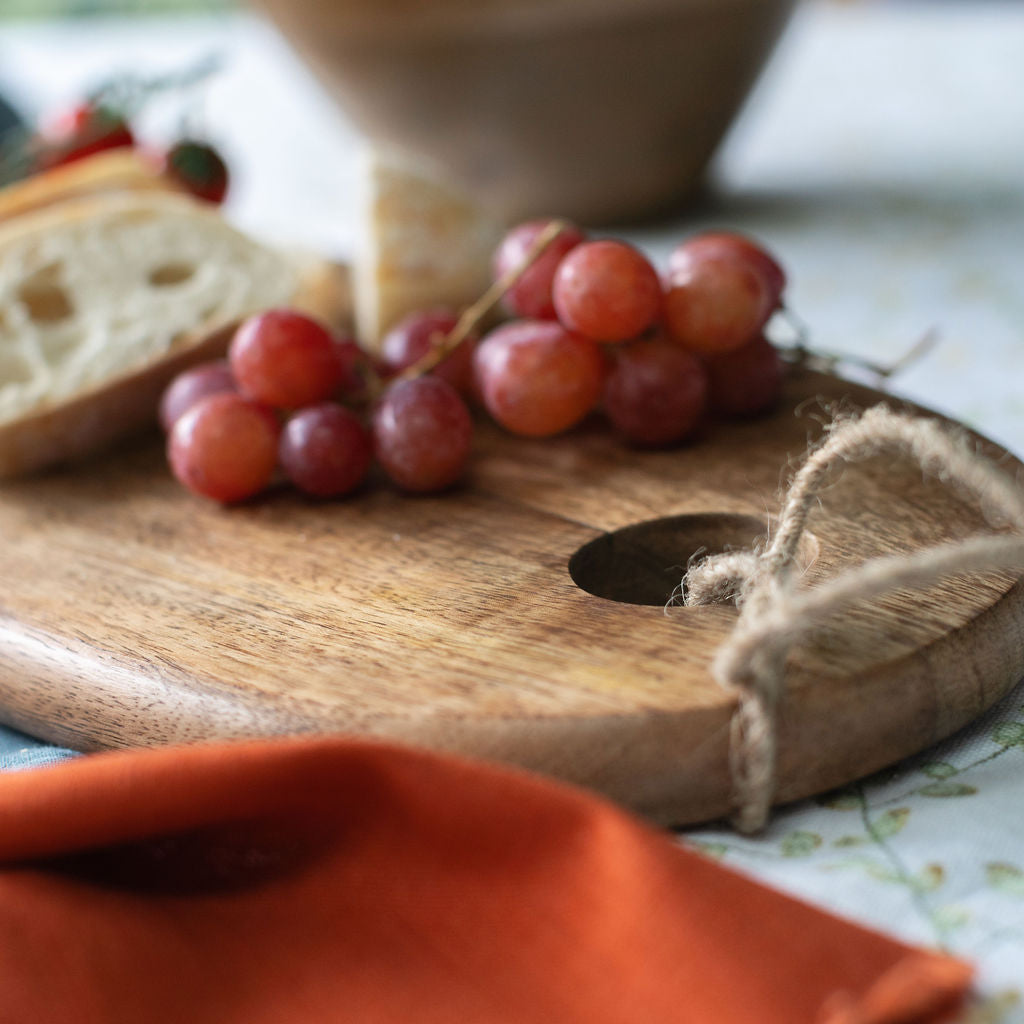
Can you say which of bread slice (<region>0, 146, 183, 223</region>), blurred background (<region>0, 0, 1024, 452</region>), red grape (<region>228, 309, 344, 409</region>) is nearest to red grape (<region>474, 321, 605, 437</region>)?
red grape (<region>228, 309, 344, 409</region>)

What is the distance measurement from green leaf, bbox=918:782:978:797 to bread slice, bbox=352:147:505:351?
564 millimetres

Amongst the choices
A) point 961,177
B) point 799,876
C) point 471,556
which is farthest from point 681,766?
point 961,177

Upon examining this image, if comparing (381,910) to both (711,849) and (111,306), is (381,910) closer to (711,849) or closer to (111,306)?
(711,849)

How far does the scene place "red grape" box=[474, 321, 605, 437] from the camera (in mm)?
797

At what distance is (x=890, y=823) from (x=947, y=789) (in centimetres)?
4

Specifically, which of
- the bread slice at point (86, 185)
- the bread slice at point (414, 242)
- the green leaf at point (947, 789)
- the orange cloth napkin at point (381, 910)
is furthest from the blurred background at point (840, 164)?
the orange cloth napkin at point (381, 910)

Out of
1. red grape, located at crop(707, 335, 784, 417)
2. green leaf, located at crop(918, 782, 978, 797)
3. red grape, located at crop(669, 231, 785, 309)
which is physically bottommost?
green leaf, located at crop(918, 782, 978, 797)

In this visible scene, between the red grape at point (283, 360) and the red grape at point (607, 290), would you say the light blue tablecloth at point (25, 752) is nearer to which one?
the red grape at point (283, 360)

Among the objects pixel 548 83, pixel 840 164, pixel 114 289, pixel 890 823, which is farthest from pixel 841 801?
pixel 840 164

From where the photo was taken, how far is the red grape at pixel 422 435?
0.75 metres

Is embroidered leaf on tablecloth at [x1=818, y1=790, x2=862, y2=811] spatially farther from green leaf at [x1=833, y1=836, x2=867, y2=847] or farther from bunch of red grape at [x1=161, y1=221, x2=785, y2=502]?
bunch of red grape at [x1=161, y1=221, x2=785, y2=502]

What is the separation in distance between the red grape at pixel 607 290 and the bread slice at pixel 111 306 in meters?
0.27

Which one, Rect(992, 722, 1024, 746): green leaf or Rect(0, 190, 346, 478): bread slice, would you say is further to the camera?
Rect(0, 190, 346, 478): bread slice

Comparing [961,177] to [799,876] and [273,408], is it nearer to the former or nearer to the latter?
[273,408]
